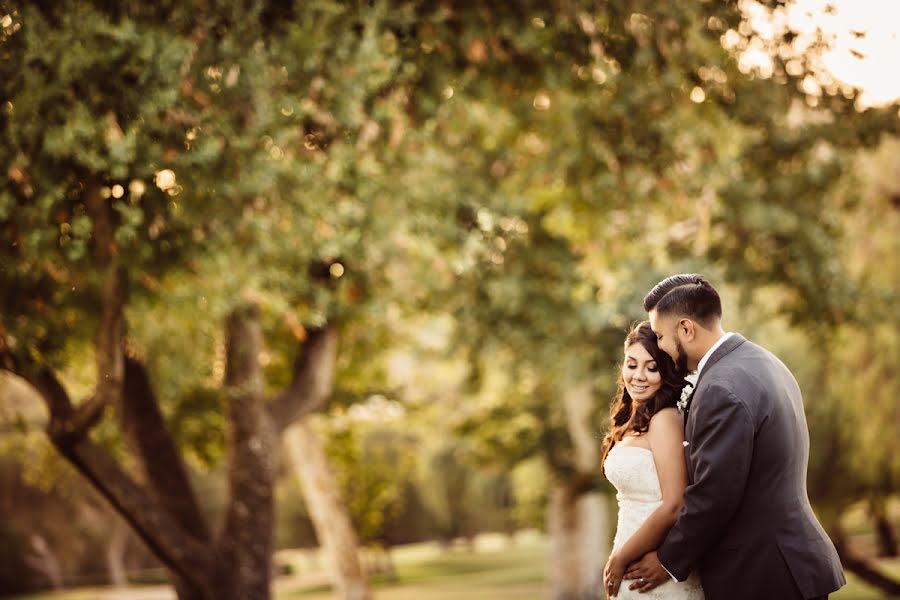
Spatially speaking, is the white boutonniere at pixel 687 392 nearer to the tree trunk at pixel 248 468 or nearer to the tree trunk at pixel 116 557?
the tree trunk at pixel 248 468

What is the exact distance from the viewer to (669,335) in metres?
4.38

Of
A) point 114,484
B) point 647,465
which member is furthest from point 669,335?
point 114,484

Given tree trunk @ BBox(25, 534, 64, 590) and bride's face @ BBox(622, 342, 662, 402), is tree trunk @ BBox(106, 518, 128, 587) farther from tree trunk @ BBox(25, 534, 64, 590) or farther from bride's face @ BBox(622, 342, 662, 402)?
bride's face @ BBox(622, 342, 662, 402)

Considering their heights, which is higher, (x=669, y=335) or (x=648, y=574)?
(x=669, y=335)

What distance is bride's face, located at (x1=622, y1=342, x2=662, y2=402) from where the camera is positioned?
453 centimetres

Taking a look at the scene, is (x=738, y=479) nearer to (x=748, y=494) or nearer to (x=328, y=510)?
(x=748, y=494)

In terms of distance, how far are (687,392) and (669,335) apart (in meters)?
0.29

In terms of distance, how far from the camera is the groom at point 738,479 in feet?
13.1

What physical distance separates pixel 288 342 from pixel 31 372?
6.97m

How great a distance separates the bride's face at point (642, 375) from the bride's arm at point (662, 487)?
0.40 ft

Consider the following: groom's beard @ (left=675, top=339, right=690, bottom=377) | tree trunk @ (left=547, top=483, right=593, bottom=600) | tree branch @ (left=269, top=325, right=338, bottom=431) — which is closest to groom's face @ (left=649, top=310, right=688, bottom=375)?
groom's beard @ (left=675, top=339, right=690, bottom=377)

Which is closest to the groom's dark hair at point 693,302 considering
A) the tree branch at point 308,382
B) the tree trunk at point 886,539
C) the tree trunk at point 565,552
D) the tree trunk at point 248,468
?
the tree trunk at point 248,468

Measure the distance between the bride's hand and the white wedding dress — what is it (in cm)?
3

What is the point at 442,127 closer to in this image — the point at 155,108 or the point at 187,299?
the point at 187,299
